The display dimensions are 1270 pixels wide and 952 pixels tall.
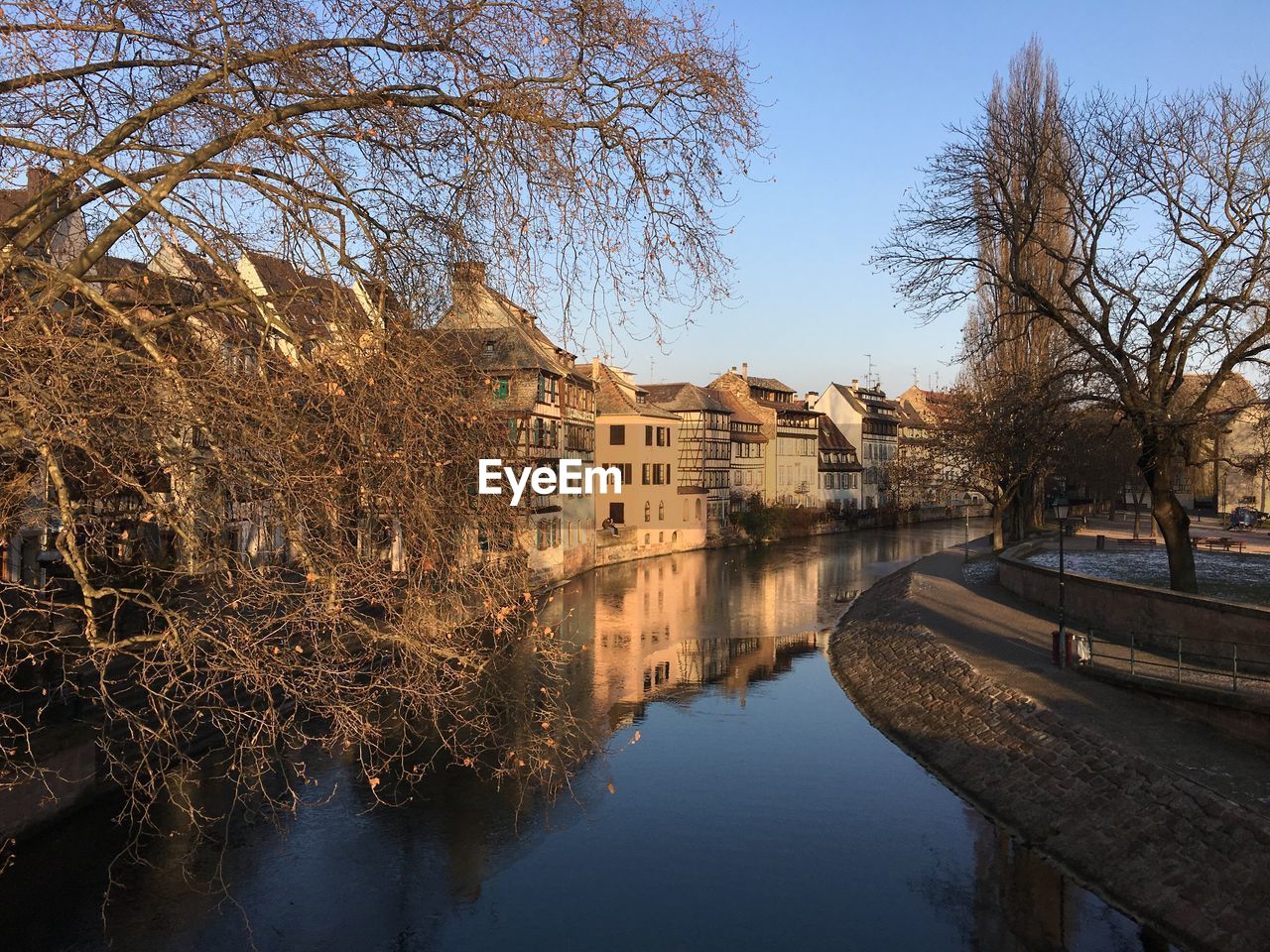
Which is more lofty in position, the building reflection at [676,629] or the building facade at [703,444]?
the building facade at [703,444]

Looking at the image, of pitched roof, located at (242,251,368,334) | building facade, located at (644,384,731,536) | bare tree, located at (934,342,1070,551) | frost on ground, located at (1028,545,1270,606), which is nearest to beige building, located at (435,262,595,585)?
pitched roof, located at (242,251,368,334)

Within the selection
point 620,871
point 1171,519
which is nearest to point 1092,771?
point 620,871

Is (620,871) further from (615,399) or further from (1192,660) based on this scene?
(615,399)

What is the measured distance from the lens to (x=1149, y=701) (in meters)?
18.0

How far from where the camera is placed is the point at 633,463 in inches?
2162

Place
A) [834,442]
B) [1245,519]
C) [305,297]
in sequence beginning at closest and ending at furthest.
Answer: [305,297] → [1245,519] → [834,442]

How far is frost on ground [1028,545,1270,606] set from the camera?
25.5 m

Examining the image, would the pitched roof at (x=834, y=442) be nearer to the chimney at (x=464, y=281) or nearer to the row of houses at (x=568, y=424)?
the row of houses at (x=568, y=424)

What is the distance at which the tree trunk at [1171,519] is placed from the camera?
2198 cm

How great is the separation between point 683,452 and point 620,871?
49.2 metres

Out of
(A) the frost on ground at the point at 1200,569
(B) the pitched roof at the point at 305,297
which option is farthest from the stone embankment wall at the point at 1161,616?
(B) the pitched roof at the point at 305,297

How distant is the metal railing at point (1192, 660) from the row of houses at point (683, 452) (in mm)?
12910

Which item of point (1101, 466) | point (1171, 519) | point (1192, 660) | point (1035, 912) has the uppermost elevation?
point (1101, 466)

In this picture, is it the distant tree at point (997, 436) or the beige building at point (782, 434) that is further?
the beige building at point (782, 434)
